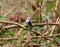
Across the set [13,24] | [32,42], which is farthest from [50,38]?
[13,24]

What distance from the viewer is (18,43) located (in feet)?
5.77

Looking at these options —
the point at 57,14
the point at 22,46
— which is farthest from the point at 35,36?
the point at 57,14

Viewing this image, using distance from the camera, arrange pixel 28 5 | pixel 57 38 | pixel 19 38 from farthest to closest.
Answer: pixel 28 5 < pixel 57 38 < pixel 19 38

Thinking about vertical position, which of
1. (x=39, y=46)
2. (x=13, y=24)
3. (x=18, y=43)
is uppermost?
(x=13, y=24)

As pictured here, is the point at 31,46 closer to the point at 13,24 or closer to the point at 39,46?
the point at 39,46

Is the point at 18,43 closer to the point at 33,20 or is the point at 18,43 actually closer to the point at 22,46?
the point at 22,46

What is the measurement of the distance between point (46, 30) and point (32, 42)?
0.63ft

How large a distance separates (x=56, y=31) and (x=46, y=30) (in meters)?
0.12

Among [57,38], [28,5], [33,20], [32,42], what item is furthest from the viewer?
[28,5]

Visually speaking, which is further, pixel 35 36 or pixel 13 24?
pixel 35 36

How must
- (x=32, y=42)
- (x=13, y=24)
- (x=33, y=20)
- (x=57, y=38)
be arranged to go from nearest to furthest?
(x=13, y=24) < (x=57, y=38) < (x=32, y=42) < (x=33, y=20)

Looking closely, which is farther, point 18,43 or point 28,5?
point 28,5

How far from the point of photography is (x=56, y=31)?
80.8 inches

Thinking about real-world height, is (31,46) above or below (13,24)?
below
